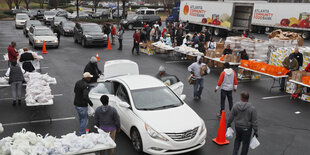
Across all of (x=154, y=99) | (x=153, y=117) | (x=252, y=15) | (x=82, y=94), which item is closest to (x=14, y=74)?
(x=82, y=94)

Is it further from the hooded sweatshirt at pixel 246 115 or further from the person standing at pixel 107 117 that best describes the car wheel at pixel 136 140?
the hooded sweatshirt at pixel 246 115

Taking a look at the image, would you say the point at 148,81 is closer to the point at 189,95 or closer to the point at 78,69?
the point at 189,95

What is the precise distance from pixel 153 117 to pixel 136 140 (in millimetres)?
740

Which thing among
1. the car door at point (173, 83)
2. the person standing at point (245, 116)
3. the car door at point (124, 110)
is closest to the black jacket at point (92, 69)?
the car door at point (173, 83)

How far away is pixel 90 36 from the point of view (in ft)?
77.7

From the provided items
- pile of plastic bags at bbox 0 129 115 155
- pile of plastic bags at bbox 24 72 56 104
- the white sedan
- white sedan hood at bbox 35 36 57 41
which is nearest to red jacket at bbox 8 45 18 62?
pile of plastic bags at bbox 24 72 56 104

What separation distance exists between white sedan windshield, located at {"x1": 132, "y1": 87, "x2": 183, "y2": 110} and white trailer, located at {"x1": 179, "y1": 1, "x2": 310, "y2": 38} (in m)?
26.0

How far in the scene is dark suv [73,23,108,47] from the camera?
23656 millimetres

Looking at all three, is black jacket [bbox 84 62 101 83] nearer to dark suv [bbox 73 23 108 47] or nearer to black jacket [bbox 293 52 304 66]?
black jacket [bbox 293 52 304 66]

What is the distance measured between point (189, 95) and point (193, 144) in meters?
5.56

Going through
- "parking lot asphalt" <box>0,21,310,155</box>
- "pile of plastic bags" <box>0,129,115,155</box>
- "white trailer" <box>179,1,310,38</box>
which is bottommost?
"parking lot asphalt" <box>0,21,310,155</box>

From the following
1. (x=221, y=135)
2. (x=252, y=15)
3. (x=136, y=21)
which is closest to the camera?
(x=221, y=135)

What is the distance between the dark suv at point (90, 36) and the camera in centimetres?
2366

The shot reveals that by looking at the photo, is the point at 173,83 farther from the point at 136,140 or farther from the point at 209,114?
the point at 136,140
